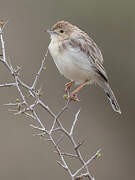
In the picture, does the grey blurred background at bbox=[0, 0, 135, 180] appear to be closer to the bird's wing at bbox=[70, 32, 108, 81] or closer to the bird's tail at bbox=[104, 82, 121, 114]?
the bird's tail at bbox=[104, 82, 121, 114]

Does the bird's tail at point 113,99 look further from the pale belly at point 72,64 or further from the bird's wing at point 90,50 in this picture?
the pale belly at point 72,64

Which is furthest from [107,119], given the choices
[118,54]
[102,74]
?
[102,74]

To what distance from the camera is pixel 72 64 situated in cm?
670

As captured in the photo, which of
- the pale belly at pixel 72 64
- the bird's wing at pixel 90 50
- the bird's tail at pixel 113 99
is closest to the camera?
the pale belly at pixel 72 64

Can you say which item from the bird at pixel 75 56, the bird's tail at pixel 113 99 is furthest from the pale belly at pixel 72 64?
the bird's tail at pixel 113 99

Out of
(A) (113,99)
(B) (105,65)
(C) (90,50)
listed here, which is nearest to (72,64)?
(C) (90,50)

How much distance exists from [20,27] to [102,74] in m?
6.47

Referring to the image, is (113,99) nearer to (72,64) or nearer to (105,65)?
(72,64)

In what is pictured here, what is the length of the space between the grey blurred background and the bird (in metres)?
5.28

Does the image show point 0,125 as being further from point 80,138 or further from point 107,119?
point 107,119

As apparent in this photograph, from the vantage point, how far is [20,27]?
1305 centimetres

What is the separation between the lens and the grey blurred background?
1243 centimetres

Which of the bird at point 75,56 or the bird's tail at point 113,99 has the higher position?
the bird at point 75,56

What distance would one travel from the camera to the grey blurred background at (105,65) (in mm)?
12430
